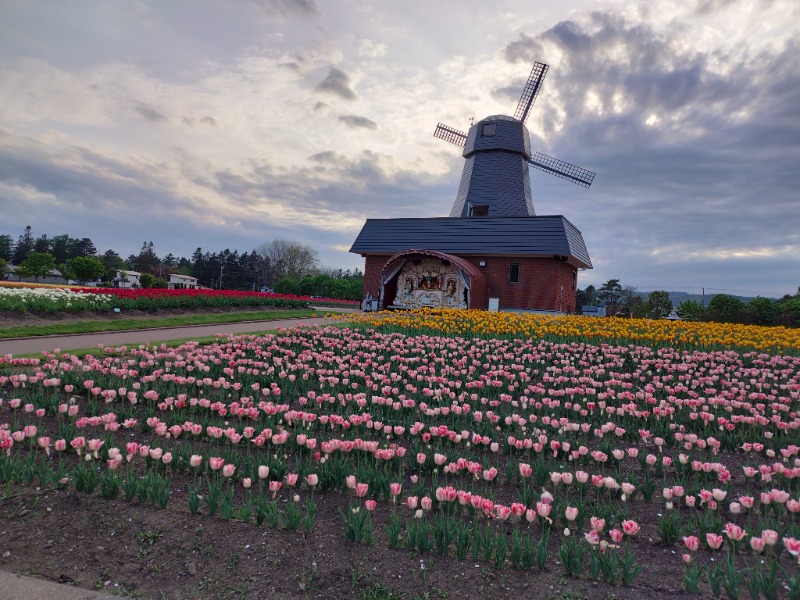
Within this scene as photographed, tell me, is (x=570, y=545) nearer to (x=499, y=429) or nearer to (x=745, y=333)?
(x=499, y=429)

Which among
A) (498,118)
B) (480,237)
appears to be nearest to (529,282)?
(480,237)

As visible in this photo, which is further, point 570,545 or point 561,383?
point 561,383

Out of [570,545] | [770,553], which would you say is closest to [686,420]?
[770,553]

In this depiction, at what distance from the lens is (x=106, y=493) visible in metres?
4.12

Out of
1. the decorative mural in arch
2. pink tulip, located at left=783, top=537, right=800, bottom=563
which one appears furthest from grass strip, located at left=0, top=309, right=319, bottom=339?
pink tulip, located at left=783, top=537, right=800, bottom=563

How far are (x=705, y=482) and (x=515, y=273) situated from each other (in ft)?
83.7

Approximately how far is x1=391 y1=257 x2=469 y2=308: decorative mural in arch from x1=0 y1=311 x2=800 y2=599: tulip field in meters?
20.3

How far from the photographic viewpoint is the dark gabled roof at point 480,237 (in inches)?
1131

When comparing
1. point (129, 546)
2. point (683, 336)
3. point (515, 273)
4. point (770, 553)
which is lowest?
point (129, 546)

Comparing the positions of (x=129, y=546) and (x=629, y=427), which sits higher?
(x=629, y=427)

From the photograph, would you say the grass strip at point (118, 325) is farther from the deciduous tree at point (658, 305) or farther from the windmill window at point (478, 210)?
the deciduous tree at point (658, 305)

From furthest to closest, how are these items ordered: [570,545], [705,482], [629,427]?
[629,427], [705,482], [570,545]

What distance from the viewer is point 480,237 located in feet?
100

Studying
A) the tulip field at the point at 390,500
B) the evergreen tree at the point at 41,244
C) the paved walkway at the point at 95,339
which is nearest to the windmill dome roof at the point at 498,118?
the paved walkway at the point at 95,339
